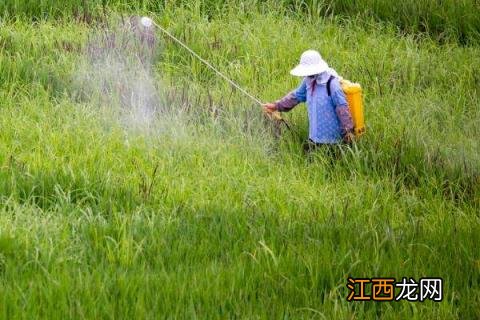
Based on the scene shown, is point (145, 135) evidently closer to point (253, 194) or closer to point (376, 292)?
point (253, 194)

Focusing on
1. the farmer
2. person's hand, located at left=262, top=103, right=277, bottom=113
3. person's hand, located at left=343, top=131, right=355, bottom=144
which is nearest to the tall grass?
person's hand, located at left=262, top=103, right=277, bottom=113

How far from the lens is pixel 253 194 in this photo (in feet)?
21.0

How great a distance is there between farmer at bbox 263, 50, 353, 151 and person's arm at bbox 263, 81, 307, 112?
0.11 meters

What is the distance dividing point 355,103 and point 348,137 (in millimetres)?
249

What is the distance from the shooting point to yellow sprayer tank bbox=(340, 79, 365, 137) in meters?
7.36

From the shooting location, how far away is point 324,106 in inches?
292

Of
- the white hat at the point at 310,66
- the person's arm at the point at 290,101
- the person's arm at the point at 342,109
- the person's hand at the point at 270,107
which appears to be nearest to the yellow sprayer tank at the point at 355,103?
the person's arm at the point at 342,109

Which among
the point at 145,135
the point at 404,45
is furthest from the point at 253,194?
the point at 404,45

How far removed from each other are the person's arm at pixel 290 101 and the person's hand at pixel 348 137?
0.46 metres

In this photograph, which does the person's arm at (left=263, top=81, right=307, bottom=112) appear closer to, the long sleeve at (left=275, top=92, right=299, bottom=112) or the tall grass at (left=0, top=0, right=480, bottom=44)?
the long sleeve at (left=275, top=92, right=299, bottom=112)

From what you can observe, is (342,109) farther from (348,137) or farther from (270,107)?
(270,107)

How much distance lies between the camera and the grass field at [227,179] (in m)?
5.12

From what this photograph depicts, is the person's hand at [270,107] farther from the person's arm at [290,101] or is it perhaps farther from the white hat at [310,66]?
the white hat at [310,66]

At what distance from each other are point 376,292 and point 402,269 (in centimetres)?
28
